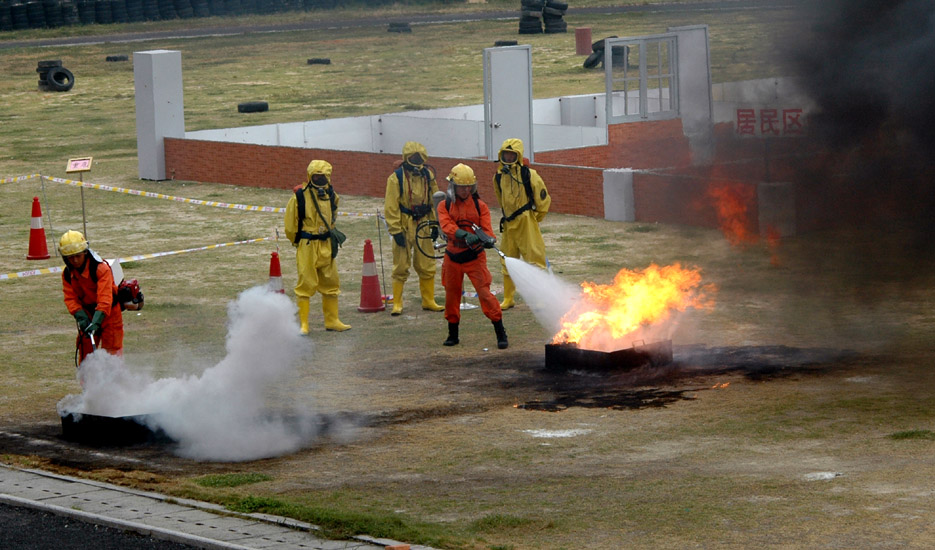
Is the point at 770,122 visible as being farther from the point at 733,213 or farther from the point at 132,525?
the point at 132,525

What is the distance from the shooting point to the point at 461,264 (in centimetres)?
1395

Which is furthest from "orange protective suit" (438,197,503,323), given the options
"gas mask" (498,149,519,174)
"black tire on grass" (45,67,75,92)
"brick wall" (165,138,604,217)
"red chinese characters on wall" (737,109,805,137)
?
"black tire on grass" (45,67,75,92)

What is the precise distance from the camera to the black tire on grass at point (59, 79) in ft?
148

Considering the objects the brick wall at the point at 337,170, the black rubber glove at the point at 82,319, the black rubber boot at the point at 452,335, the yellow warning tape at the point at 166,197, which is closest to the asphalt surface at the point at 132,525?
the black rubber glove at the point at 82,319

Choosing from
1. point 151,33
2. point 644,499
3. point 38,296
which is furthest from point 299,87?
point 644,499

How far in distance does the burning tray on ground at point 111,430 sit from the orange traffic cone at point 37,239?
9383mm

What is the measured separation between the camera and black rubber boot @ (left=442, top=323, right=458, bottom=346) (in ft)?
46.2

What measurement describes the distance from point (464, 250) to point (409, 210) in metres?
2.11

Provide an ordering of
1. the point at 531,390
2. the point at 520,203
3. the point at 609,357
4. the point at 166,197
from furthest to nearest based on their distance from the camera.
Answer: the point at 166,197 < the point at 520,203 < the point at 609,357 < the point at 531,390

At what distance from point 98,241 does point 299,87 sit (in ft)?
82.1

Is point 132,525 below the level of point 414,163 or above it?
below

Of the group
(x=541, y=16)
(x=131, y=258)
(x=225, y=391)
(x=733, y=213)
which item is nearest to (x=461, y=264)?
(x=225, y=391)

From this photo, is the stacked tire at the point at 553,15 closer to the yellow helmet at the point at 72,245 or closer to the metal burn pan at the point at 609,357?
the metal burn pan at the point at 609,357

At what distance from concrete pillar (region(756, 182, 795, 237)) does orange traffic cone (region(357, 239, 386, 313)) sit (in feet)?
16.4
